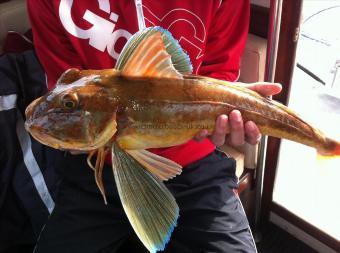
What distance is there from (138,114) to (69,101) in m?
0.13

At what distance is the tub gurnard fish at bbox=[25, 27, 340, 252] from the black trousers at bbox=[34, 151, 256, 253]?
37cm

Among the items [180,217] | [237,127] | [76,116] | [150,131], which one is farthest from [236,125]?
[180,217]

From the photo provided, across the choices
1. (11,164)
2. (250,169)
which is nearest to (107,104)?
(11,164)

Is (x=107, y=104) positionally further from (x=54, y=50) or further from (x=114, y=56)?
(x=54, y=50)

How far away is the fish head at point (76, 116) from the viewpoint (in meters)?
0.69

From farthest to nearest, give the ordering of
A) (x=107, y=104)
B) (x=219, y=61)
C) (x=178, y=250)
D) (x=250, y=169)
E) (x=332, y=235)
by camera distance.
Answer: (x=250, y=169)
(x=332, y=235)
(x=219, y=61)
(x=178, y=250)
(x=107, y=104)

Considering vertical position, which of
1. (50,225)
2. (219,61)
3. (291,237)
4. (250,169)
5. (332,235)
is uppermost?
(219,61)

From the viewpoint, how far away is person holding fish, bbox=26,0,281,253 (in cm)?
71

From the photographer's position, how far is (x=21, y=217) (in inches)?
50.5

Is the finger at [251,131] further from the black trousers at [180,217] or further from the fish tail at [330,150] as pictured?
the black trousers at [180,217]

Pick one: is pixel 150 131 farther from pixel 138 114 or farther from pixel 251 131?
pixel 251 131

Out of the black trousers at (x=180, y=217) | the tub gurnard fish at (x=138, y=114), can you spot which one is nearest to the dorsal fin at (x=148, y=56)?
the tub gurnard fish at (x=138, y=114)

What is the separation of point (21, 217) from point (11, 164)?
185mm

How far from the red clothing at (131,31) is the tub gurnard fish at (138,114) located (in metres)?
0.36
